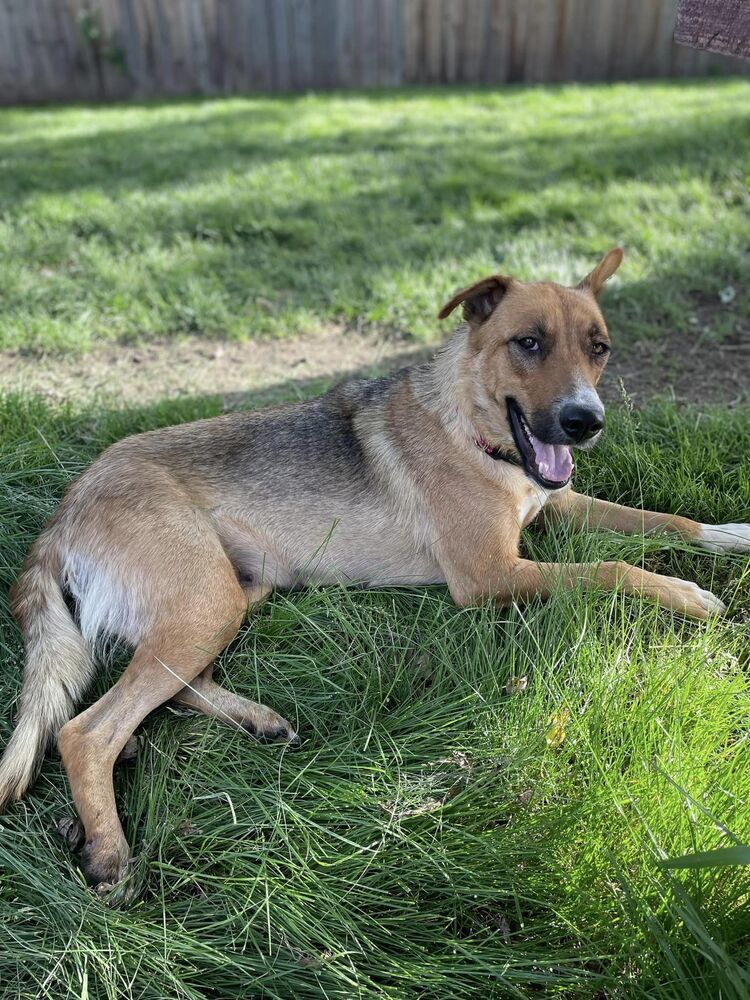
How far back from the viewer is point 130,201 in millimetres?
7000

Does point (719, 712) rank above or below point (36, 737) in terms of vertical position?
above

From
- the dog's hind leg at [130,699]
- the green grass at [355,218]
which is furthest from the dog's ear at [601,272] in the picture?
the dog's hind leg at [130,699]

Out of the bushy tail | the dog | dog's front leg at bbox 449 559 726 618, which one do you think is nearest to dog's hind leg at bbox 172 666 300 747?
the dog

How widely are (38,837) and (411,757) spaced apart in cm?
110

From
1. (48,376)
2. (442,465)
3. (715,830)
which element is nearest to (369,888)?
(715,830)

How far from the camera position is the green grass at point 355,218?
5426mm

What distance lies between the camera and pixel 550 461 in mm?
3066

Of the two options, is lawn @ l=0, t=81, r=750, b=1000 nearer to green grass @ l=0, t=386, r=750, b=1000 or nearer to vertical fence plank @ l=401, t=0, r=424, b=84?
green grass @ l=0, t=386, r=750, b=1000

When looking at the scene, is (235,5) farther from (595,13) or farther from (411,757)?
(411,757)

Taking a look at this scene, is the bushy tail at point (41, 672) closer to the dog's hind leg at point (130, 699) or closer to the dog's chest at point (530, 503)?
the dog's hind leg at point (130, 699)

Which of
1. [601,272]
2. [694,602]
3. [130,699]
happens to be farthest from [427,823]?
[601,272]

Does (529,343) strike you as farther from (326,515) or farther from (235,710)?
(235,710)

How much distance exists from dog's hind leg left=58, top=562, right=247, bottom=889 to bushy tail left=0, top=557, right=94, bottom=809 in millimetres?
90

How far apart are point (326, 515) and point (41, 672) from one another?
117 centimetres
